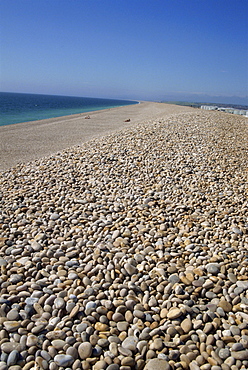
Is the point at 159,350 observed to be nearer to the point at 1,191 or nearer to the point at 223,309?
the point at 223,309

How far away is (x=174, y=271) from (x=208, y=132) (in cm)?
710

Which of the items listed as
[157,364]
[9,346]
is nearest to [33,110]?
[9,346]

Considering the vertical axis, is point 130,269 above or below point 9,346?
above

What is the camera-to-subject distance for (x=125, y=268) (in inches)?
125

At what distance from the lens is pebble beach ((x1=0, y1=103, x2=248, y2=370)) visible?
2264 millimetres

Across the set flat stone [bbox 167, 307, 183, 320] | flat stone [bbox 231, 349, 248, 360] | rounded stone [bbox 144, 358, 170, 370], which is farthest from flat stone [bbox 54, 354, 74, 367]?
flat stone [bbox 231, 349, 248, 360]

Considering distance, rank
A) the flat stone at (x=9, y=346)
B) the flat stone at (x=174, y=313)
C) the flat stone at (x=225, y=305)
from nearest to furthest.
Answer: the flat stone at (x=9, y=346) → the flat stone at (x=174, y=313) → the flat stone at (x=225, y=305)

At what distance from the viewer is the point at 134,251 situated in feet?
11.5

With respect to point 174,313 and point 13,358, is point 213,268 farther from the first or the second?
point 13,358

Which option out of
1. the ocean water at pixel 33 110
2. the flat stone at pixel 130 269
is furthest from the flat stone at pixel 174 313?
the ocean water at pixel 33 110

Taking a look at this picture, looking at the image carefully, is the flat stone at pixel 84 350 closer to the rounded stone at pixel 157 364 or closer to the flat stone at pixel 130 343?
the flat stone at pixel 130 343

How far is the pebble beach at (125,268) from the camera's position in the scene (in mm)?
2264

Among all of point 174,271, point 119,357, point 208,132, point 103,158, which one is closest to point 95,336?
point 119,357

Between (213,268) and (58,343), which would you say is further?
(213,268)
